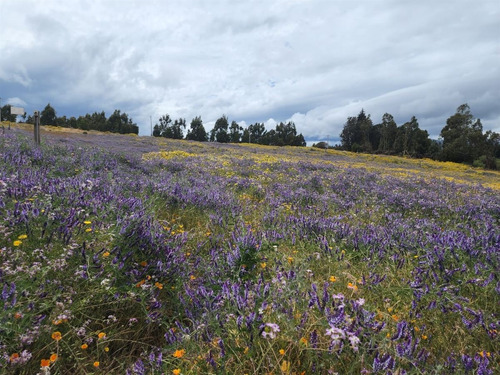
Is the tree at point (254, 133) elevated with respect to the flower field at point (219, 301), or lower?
elevated

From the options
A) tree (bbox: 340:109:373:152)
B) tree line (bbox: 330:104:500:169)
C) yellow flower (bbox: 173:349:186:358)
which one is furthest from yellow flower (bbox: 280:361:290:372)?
tree (bbox: 340:109:373:152)

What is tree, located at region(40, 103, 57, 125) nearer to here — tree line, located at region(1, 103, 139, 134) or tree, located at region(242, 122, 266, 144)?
tree line, located at region(1, 103, 139, 134)

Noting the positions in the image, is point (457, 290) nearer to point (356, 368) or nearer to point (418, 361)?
point (418, 361)

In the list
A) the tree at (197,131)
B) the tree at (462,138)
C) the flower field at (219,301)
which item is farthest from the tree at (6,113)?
the tree at (462,138)

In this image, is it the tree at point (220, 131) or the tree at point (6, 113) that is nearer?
the tree at point (6, 113)

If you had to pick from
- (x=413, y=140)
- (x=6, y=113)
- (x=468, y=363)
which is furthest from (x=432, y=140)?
(x=6, y=113)

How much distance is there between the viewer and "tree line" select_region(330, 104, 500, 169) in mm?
51219

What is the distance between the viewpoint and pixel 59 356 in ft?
5.61

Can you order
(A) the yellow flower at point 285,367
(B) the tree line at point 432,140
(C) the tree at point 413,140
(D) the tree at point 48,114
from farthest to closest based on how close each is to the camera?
(D) the tree at point 48,114, (C) the tree at point 413,140, (B) the tree line at point 432,140, (A) the yellow flower at point 285,367

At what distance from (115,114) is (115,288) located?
103 metres

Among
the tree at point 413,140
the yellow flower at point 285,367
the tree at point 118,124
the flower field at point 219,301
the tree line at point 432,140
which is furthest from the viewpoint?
the tree at point 118,124

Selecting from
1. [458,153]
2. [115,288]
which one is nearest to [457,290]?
[115,288]

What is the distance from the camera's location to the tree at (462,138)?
5309 centimetres

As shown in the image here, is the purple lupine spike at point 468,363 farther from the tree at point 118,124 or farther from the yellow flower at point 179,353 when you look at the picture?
the tree at point 118,124
